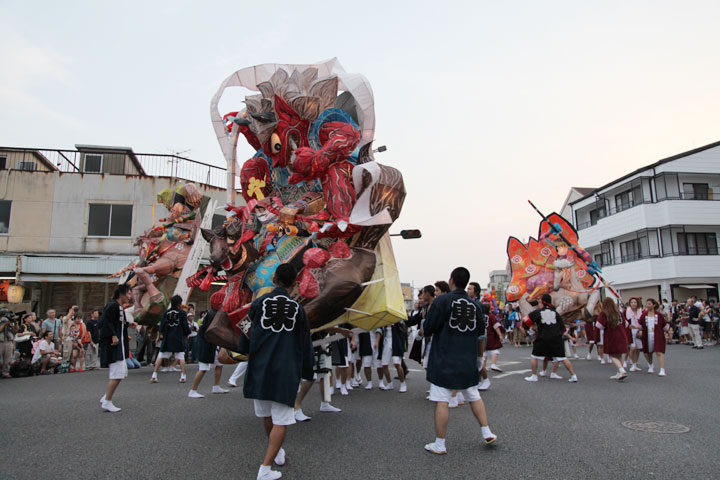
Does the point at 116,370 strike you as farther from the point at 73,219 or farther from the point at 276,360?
the point at 73,219

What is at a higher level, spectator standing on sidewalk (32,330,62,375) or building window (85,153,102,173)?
building window (85,153,102,173)

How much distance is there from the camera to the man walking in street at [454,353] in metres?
4.67

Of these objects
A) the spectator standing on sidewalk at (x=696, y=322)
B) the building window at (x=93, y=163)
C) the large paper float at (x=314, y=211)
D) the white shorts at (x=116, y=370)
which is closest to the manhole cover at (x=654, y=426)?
the large paper float at (x=314, y=211)

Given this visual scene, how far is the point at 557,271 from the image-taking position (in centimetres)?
1392

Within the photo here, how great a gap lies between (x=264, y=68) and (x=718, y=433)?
756 cm

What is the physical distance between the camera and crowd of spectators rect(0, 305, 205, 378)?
10766mm

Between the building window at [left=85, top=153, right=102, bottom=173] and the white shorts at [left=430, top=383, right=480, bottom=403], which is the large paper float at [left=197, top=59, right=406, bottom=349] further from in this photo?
the building window at [left=85, top=153, right=102, bottom=173]

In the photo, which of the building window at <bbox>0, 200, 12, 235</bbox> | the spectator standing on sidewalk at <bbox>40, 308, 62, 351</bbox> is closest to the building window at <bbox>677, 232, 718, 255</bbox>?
the spectator standing on sidewalk at <bbox>40, 308, 62, 351</bbox>

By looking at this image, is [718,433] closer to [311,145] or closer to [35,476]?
[311,145]

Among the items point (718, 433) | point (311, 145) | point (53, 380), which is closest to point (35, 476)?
point (311, 145)

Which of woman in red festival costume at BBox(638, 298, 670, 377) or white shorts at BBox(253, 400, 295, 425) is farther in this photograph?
woman in red festival costume at BBox(638, 298, 670, 377)

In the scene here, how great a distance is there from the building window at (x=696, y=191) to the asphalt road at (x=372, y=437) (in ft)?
80.1

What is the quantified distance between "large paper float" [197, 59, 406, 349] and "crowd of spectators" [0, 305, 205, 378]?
7.20 m

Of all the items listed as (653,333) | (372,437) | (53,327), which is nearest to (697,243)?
(653,333)
